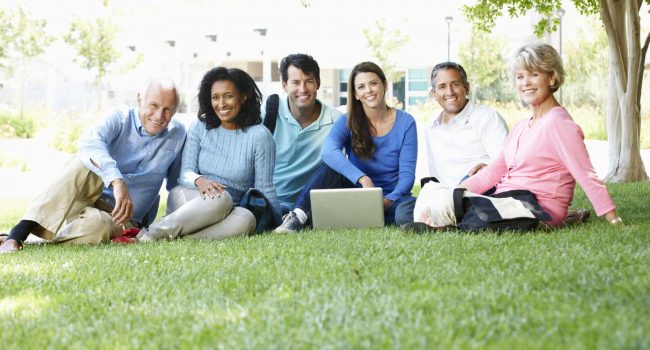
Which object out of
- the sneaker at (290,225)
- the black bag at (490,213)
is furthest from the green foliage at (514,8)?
the black bag at (490,213)

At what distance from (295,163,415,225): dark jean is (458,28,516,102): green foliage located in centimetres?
2757

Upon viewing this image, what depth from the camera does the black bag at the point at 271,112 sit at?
6641 millimetres

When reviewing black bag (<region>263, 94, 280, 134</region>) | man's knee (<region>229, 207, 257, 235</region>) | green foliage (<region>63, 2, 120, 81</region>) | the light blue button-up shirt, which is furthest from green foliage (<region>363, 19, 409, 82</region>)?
man's knee (<region>229, 207, 257, 235</region>)

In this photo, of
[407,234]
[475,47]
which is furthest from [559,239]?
[475,47]

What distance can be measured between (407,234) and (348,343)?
2671 mm

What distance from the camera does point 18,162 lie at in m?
18.1

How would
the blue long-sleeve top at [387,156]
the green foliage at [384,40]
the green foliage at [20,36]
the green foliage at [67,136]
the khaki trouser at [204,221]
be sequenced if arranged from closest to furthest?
the khaki trouser at [204,221] < the blue long-sleeve top at [387,156] < the green foliage at [67,136] < the green foliage at [20,36] < the green foliage at [384,40]

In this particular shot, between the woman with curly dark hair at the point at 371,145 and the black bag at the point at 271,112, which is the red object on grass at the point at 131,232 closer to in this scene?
the woman with curly dark hair at the point at 371,145

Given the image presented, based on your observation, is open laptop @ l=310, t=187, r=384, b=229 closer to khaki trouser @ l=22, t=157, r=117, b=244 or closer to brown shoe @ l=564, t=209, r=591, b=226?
brown shoe @ l=564, t=209, r=591, b=226

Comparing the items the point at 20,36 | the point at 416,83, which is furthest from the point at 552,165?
the point at 416,83

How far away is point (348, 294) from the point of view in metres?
3.23

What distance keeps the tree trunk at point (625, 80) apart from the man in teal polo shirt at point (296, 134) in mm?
5711

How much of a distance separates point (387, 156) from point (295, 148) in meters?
0.85

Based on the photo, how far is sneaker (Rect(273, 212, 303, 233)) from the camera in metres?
5.82
